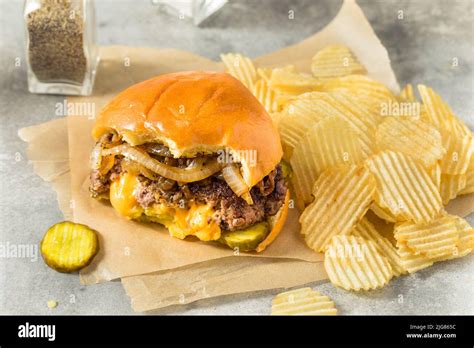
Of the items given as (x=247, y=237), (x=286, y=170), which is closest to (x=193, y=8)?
(x=286, y=170)

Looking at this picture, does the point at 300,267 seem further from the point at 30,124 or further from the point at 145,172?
the point at 30,124

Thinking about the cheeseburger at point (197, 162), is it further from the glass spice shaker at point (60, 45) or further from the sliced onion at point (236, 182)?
the glass spice shaker at point (60, 45)

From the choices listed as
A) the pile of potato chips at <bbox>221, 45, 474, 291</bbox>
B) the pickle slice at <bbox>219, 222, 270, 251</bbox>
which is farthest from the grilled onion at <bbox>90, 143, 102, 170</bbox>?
the pile of potato chips at <bbox>221, 45, 474, 291</bbox>

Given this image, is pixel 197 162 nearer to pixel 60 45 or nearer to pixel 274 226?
pixel 274 226

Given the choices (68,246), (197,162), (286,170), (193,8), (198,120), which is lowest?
(68,246)

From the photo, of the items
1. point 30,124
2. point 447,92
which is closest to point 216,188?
point 30,124

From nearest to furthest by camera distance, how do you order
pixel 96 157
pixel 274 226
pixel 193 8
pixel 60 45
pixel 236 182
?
pixel 236 182 < pixel 274 226 < pixel 96 157 < pixel 60 45 < pixel 193 8
